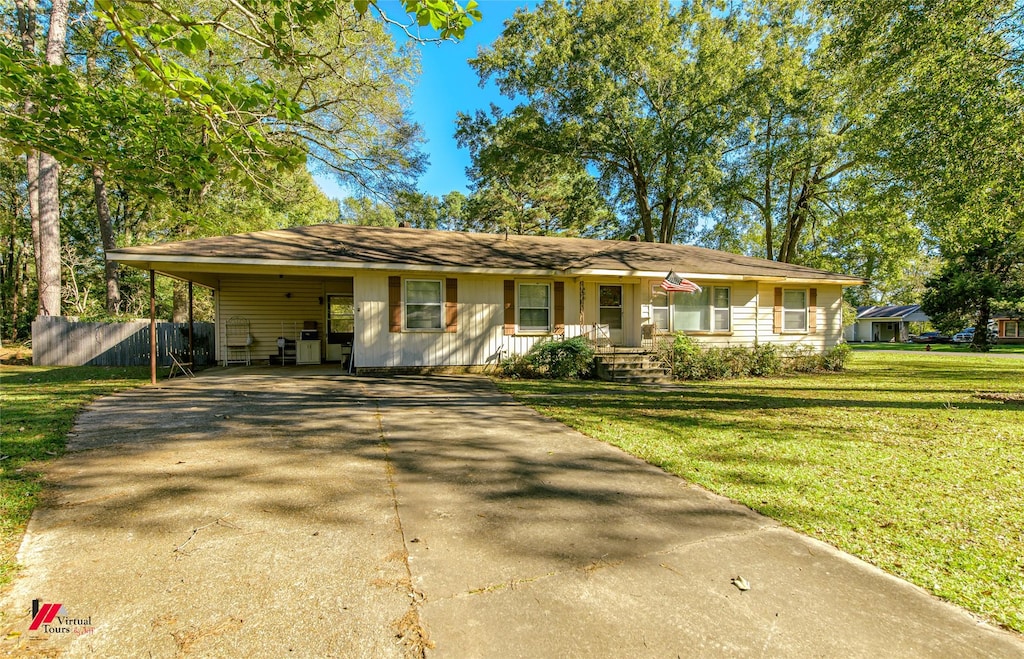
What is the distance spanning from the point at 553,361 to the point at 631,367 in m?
2.14

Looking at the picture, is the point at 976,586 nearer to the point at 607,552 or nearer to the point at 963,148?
the point at 607,552

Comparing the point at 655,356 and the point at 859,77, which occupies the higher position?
the point at 859,77

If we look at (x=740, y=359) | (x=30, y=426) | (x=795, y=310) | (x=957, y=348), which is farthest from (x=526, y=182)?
(x=957, y=348)

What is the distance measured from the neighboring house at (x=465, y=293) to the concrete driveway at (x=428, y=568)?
21.9ft

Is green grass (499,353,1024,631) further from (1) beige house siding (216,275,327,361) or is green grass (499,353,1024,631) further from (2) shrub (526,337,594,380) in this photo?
(1) beige house siding (216,275,327,361)

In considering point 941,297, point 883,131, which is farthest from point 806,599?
point 941,297

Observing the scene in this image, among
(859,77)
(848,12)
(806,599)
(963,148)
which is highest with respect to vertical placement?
(848,12)

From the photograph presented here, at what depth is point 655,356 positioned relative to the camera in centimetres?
1200

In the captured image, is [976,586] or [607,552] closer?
[976,586]

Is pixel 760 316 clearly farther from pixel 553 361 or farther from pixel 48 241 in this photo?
pixel 48 241

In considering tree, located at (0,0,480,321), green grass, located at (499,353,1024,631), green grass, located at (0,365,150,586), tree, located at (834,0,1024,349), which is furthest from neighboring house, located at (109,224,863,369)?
tree, located at (0,0,480,321)

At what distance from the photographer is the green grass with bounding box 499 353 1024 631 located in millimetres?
2756

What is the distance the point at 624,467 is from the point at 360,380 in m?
7.45

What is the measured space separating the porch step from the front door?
1251mm
